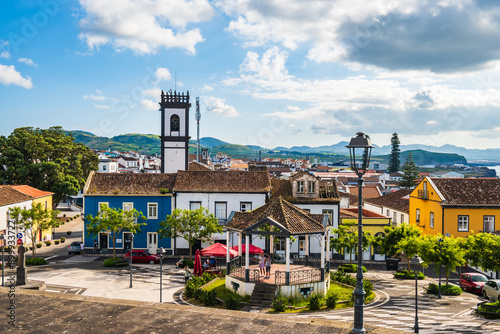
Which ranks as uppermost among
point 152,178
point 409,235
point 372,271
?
point 152,178

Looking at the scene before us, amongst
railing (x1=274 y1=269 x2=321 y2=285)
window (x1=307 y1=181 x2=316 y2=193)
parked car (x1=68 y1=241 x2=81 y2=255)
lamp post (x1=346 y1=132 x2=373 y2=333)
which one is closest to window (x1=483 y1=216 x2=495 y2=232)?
window (x1=307 y1=181 x2=316 y2=193)

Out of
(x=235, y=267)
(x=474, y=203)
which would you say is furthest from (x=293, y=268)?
(x=474, y=203)

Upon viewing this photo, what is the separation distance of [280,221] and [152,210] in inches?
781

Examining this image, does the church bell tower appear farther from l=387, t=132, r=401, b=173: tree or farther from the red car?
l=387, t=132, r=401, b=173: tree

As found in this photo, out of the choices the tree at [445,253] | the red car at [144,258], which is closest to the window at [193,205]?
the red car at [144,258]

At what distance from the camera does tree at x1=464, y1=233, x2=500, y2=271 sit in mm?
24625

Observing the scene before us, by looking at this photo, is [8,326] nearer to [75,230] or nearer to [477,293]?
[477,293]

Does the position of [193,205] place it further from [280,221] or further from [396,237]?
[396,237]

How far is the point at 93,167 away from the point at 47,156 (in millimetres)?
8882

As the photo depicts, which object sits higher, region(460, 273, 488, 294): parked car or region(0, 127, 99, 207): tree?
region(0, 127, 99, 207): tree

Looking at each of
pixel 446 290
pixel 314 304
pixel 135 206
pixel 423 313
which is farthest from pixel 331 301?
pixel 135 206

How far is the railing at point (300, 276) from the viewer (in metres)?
25.5

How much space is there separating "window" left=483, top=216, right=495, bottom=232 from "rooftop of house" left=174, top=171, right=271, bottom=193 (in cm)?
2031

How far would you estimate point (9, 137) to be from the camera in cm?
5766
